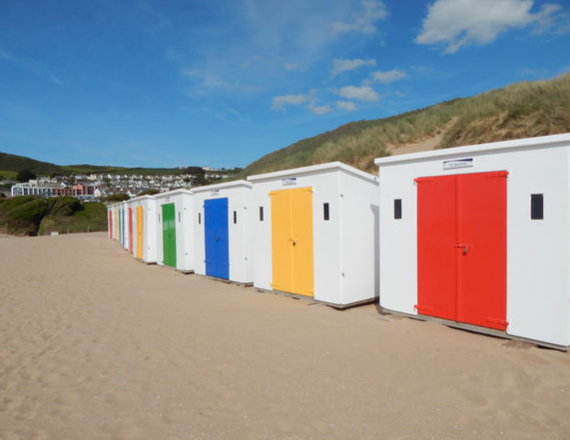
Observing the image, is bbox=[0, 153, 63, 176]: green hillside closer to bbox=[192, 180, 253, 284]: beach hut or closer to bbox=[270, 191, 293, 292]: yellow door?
bbox=[192, 180, 253, 284]: beach hut

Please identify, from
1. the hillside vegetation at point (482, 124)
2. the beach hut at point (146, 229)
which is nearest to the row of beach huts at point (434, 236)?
the beach hut at point (146, 229)

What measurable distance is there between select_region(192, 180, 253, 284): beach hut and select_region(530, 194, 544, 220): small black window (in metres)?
5.70

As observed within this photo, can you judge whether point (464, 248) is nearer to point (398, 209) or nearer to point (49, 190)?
point (398, 209)

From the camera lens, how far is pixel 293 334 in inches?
213

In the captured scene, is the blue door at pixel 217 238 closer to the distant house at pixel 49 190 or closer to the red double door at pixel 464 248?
the red double door at pixel 464 248

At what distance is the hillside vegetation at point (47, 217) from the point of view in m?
42.9

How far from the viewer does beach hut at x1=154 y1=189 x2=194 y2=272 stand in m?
11.6

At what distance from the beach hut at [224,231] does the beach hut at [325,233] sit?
1.22 metres

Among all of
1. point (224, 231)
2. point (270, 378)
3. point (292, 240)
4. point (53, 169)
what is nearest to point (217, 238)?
point (224, 231)

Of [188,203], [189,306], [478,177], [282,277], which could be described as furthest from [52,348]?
[188,203]

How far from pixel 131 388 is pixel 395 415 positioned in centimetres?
237

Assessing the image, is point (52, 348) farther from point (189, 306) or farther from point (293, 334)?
point (293, 334)

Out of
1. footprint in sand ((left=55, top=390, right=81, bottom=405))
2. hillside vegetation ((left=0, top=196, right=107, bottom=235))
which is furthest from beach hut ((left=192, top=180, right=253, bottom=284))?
hillside vegetation ((left=0, top=196, right=107, bottom=235))

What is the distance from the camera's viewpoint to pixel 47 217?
44594 mm
